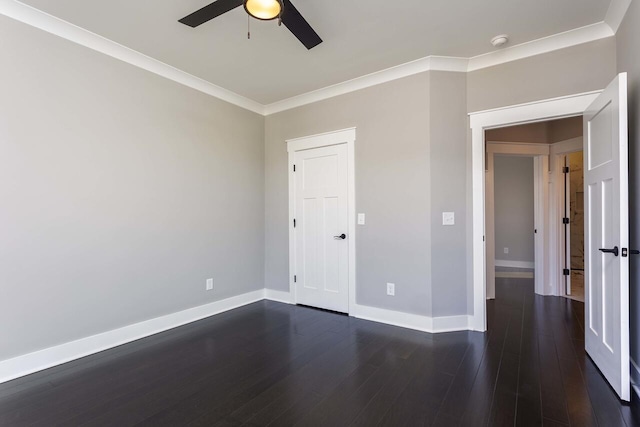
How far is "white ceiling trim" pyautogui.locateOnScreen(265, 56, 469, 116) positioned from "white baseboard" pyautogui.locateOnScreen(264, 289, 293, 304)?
248 centimetres

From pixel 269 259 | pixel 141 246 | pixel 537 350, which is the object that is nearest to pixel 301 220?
pixel 269 259

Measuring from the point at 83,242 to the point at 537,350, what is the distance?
394 centimetres

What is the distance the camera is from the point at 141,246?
117 inches

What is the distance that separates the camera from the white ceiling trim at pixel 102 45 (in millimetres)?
2250

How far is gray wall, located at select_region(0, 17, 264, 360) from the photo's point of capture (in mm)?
2256

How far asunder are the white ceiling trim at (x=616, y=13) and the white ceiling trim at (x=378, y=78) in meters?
1.03

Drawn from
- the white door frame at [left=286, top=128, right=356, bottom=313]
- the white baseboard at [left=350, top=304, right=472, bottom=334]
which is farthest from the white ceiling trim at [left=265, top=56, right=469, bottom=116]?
the white baseboard at [left=350, top=304, right=472, bottom=334]

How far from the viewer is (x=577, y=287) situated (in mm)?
4738

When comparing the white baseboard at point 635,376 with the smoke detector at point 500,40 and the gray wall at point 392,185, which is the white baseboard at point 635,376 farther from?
the smoke detector at point 500,40

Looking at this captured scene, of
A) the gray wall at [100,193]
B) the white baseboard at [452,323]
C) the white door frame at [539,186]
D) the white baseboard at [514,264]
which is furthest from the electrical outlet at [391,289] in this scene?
the white baseboard at [514,264]

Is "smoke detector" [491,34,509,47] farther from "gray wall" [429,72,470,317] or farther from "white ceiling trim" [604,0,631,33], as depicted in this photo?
"white ceiling trim" [604,0,631,33]

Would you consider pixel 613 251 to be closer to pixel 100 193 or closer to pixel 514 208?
pixel 100 193

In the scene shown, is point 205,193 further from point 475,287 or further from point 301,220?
→ point 475,287

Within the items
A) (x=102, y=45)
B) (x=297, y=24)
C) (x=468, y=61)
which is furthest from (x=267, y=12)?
(x=468, y=61)
